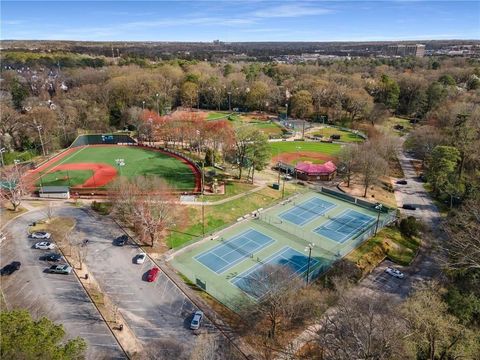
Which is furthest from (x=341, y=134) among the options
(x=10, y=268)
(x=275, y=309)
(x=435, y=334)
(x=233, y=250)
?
(x=10, y=268)

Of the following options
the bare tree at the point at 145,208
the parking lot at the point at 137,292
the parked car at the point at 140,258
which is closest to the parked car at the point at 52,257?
the parking lot at the point at 137,292

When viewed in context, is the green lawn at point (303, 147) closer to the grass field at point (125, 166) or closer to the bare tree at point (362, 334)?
the grass field at point (125, 166)

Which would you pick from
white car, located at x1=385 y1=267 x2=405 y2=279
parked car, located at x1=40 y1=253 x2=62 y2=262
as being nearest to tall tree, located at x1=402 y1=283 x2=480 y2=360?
white car, located at x1=385 y1=267 x2=405 y2=279

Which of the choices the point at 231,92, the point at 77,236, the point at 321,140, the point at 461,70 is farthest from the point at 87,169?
the point at 461,70

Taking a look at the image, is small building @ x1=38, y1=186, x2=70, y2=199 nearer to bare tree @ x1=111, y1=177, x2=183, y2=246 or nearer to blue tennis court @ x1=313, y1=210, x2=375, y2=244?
bare tree @ x1=111, y1=177, x2=183, y2=246

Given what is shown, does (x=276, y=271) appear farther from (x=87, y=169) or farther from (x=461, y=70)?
(x=461, y=70)
